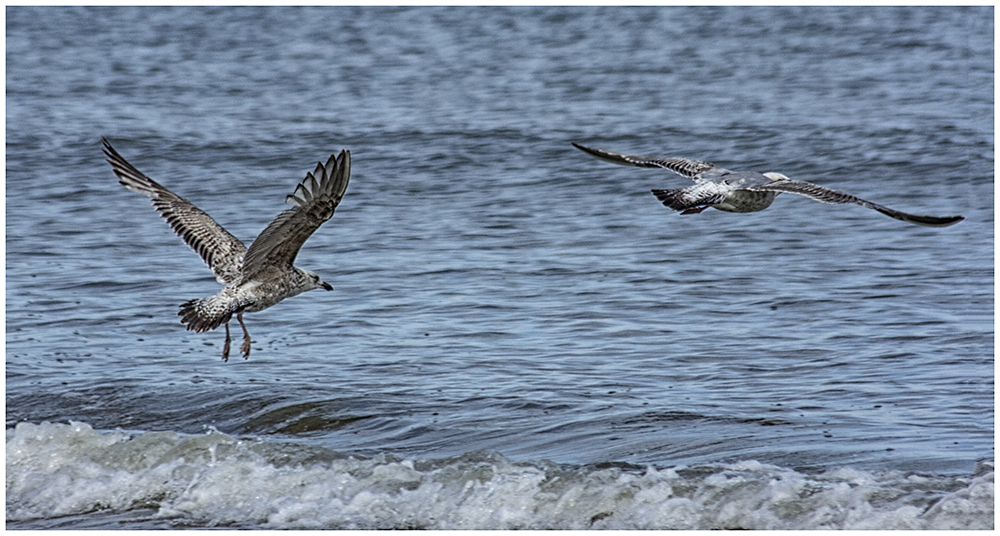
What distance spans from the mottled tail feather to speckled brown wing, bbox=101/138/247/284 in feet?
1.17

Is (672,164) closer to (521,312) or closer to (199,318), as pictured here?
(521,312)

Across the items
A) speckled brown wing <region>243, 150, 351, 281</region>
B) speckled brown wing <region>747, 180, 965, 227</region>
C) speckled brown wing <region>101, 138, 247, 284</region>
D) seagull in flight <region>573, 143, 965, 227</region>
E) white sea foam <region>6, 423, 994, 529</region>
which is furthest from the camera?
speckled brown wing <region>101, 138, 247, 284</region>

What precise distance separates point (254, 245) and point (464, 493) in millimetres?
1559

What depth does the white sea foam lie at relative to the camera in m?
5.58

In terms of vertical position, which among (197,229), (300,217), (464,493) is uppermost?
(300,217)

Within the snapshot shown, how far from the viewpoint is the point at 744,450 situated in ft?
20.6

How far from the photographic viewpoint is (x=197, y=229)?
6.73 m

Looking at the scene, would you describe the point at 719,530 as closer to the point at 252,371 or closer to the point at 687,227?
the point at 252,371

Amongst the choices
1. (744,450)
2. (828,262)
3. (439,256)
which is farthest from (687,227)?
(744,450)

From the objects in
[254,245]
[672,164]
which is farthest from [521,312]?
[254,245]

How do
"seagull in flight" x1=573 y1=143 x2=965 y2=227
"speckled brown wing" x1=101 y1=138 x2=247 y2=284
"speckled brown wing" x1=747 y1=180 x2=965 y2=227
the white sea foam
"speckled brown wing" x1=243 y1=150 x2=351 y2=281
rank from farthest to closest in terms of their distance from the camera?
"speckled brown wing" x1=101 y1=138 x2=247 y2=284 < "seagull in flight" x1=573 y1=143 x2=965 y2=227 < the white sea foam < "speckled brown wing" x1=243 y1=150 x2=351 y2=281 < "speckled brown wing" x1=747 y1=180 x2=965 y2=227

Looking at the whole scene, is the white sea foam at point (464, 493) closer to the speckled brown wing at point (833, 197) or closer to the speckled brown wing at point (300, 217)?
the speckled brown wing at point (300, 217)

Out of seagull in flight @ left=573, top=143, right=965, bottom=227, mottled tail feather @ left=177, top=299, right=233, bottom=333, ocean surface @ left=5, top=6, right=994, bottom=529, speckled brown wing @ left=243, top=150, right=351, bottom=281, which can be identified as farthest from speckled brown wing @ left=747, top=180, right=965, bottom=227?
mottled tail feather @ left=177, top=299, right=233, bottom=333

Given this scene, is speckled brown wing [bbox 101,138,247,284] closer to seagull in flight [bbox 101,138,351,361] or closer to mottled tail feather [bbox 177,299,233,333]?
seagull in flight [bbox 101,138,351,361]
